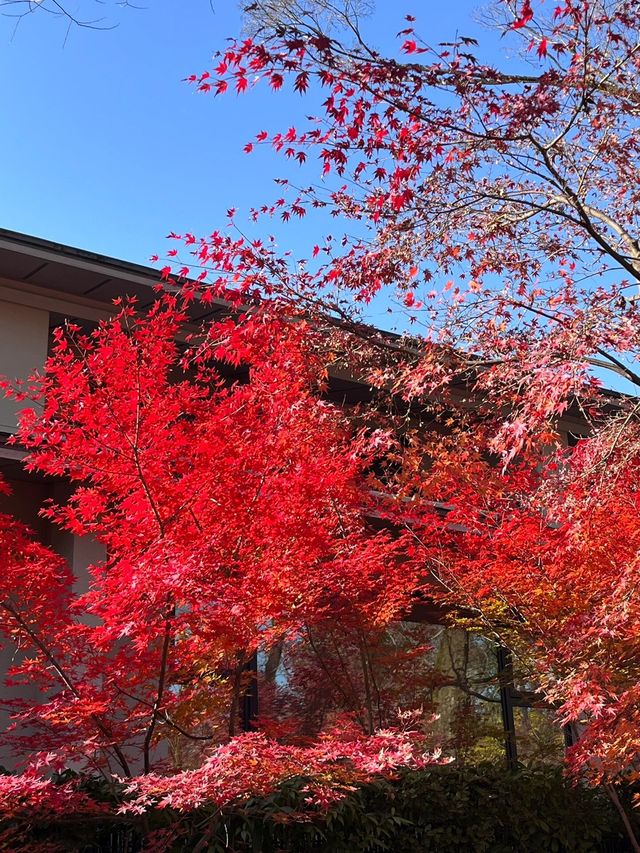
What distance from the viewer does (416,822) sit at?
1027 centimetres

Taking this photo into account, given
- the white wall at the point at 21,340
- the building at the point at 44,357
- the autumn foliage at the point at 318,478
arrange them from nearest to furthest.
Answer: the autumn foliage at the point at 318,478
the building at the point at 44,357
the white wall at the point at 21,340

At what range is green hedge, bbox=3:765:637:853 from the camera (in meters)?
8.17

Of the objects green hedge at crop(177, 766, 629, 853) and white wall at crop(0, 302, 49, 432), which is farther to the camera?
white wall at crop(0, 302, 49, 432)

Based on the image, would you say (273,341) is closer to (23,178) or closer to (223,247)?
(223,247)

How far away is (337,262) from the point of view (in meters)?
9.66

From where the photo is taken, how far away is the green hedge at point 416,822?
8.17m

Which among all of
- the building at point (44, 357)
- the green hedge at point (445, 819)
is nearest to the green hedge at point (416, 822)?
the green hedge at point (445, 819)

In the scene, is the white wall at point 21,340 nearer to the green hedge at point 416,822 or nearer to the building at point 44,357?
the building at point 44,357

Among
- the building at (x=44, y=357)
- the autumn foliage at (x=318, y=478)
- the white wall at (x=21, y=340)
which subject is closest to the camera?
the autumn foliage at (x=318, y=478)

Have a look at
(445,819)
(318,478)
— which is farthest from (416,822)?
(318,478)

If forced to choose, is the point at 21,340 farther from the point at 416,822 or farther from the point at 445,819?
the point at 445,819

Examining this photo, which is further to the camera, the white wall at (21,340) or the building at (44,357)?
the white wall at (21,340)

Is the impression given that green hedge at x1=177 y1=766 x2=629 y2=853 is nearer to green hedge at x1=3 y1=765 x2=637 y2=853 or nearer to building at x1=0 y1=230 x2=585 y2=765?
green hedge at x1=3 y1=765 x2=637 y2=853

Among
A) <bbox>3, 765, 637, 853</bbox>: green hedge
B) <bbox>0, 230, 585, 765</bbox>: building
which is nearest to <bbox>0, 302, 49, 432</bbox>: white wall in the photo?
<bbox>0, 230, 585, 765</bbox>: building
